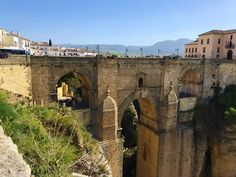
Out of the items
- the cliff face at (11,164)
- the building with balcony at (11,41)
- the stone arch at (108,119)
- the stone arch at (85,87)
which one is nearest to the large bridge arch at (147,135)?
the stone arch at (108,119)

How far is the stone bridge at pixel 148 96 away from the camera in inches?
574

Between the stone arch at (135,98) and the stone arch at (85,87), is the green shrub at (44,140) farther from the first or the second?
the stone arch at (135,98)

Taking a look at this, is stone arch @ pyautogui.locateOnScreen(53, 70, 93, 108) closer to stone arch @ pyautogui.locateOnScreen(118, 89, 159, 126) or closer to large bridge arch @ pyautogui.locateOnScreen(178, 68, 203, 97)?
stone arch @ pyautogui.locateOnScreen(118, 89, 159, 126)

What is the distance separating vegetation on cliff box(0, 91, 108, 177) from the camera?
17.3 ft

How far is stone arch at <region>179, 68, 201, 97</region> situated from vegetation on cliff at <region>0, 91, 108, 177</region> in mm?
12905

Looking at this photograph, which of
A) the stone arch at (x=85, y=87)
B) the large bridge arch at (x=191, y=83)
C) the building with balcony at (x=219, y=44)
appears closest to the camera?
the stone arch at (x=85, y=87)

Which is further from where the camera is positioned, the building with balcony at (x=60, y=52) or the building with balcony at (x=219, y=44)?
the building with balcony at (x=219, y=44)

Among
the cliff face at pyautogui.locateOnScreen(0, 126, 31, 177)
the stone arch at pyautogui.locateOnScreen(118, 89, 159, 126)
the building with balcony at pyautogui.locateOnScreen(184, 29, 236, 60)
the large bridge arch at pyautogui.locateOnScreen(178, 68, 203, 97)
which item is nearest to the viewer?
the cliff face at pyautogui.locateOnScreen(0, 126, 31, 177)

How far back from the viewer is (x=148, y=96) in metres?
18.1

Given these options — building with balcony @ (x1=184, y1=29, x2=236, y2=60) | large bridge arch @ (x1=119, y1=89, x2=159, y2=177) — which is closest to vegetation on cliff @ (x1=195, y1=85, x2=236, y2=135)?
large bridge arch @ (x1=119, y1=89, x2=159, y2=177)

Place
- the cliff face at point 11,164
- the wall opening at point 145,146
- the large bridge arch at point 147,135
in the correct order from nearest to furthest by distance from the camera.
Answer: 1. the cliff face at point 11,164
2. the large bridge arch at point 147,135
3. the wall opening at point 145,146

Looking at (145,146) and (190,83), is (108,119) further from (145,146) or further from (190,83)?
(190,83)

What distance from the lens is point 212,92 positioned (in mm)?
22391

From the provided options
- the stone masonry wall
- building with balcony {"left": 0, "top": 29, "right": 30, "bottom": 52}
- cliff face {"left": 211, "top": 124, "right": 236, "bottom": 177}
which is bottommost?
cliff face {"left": 211, "top": 124, "right": 236, "bottom": 177}
